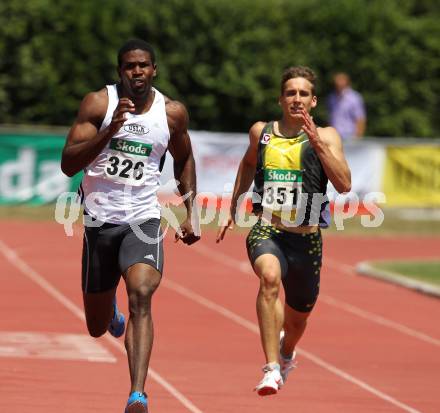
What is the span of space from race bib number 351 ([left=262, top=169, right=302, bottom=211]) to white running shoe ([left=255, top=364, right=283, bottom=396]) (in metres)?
1.14

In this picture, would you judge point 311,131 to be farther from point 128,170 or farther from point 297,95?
point 128,170

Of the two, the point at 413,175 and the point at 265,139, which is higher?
the point at 265,139

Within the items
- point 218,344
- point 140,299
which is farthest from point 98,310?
point 218,344

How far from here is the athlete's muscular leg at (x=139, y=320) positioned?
27.0 ft

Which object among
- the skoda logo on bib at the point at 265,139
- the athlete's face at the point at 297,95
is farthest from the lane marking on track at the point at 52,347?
the athlete's face at the point at 297,95

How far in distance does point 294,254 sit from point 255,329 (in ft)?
13.2

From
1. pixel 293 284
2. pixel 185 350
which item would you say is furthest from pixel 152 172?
pixel 185 350

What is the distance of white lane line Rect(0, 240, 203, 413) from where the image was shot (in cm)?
980

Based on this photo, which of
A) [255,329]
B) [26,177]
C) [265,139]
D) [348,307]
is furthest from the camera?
[26,177]

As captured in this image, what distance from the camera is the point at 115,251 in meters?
8.91

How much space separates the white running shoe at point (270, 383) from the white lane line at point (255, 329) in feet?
4.04

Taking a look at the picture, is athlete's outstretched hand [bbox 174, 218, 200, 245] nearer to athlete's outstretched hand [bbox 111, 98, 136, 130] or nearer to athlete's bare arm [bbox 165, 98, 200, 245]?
athlete's bare arm [bbox 165, 98, 200, 245]

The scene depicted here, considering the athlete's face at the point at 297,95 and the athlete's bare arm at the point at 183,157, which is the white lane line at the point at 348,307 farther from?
the athlete's bare arm at the point at 183,157

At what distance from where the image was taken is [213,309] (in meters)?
14.8
